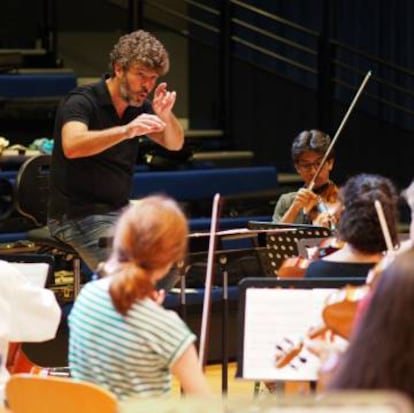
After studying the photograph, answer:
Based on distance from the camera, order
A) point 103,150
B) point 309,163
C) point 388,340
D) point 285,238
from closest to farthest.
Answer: point 388,340 < point 285,238 < point 103,150 < point 309,163

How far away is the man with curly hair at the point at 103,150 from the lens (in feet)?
16.0

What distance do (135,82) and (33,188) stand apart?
119 cm

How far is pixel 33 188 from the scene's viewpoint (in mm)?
5891

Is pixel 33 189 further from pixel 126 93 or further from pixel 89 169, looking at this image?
pixel 126 93

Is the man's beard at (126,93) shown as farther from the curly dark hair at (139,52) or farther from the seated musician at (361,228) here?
the seated musician at (361,228)

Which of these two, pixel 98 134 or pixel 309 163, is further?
pixel 309 163

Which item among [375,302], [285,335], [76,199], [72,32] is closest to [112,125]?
[76,199]

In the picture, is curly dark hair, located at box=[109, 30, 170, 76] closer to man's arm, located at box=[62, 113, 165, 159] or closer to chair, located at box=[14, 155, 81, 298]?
man's arm, located at box=[62, 113, 165, 159]

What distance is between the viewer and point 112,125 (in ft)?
16.4

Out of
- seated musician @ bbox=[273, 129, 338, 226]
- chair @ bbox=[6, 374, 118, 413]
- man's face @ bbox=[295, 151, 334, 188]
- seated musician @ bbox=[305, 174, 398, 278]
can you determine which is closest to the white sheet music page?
seated musician @ bbox=[305, 174, 398, 278]

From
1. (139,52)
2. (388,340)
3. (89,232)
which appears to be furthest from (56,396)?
(139,52)

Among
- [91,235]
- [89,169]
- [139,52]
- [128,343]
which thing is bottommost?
[128,343]

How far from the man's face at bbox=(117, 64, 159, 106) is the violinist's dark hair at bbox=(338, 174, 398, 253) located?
4.70ft

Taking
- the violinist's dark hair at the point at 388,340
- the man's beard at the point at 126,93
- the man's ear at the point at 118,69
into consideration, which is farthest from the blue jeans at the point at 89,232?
the violinist's dark hair at the point at 388,340
